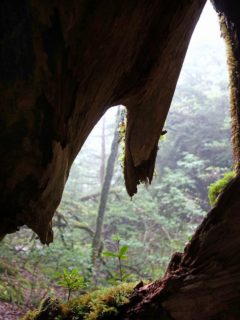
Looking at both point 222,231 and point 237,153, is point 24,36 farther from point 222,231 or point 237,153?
point 237,153

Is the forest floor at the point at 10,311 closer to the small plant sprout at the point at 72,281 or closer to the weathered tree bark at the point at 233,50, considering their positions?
the small plant sprout at the point at 72,281

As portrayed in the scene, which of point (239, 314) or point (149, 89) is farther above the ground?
point (149, 89)

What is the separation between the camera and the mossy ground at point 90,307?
2639 mm

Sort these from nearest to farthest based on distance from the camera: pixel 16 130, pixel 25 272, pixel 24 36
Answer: pixel 24 36 → pixel 16 130 → pixel 25 272

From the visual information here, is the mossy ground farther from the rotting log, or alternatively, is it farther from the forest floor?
the forest floor

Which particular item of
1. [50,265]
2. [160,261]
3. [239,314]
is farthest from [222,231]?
[160,261]

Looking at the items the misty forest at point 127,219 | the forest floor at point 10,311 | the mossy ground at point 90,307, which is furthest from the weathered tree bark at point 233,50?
the forest floor at point 10,311

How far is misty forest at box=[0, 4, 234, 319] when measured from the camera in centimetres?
445

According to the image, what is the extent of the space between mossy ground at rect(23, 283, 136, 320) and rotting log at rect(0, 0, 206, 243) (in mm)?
676

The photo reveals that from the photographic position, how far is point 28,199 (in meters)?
2.05

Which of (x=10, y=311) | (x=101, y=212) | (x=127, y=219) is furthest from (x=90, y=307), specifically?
(x=127, y=219)

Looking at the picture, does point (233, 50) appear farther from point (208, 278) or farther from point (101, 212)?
point (101, 212)

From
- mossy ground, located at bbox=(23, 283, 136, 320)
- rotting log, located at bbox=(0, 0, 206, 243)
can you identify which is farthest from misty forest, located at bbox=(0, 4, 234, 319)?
rotting log, located at bbox=(0, 0, 206, 243)

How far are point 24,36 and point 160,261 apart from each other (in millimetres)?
10636
